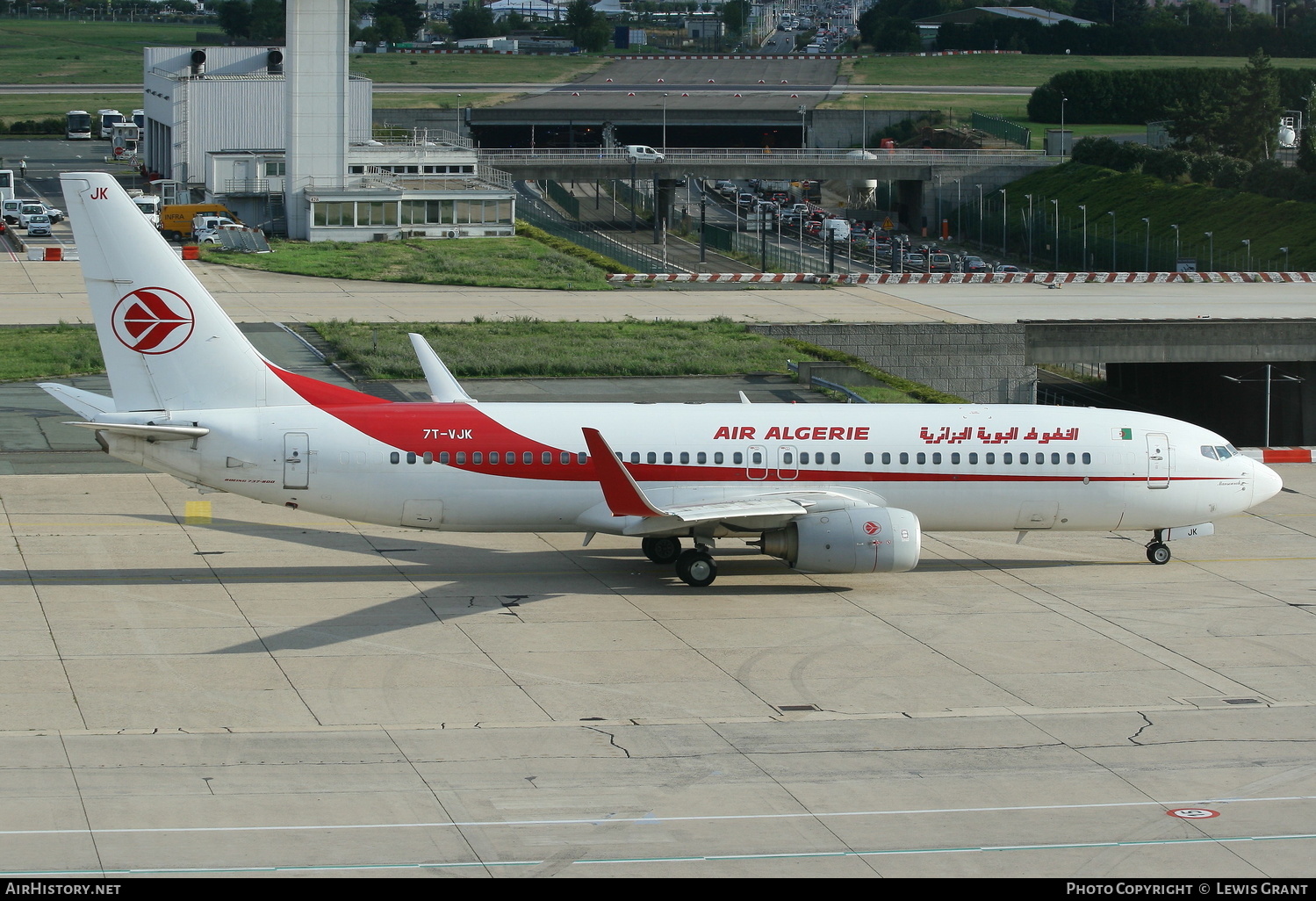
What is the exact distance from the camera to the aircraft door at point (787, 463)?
1377 inches

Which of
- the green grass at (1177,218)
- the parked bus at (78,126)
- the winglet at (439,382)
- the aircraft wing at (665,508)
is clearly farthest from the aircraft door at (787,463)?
the parked bus at (78,126)

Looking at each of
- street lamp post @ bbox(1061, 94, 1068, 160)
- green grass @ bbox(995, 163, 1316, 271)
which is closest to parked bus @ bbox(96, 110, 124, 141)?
green grass @ bbox(995, 163, 1316, 271)

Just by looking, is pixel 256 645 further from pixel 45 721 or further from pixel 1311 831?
pixel 1311 831

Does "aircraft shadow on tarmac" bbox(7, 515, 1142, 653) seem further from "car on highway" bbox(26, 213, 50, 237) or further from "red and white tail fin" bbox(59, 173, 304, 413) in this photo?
"car on highway" bbox(26, 213, 50, 237)

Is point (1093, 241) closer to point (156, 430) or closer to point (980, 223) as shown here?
point (980, 223)

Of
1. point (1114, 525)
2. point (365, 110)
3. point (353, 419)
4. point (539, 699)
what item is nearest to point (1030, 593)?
point (1114, 525)

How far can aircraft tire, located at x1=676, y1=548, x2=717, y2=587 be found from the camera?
34344 millimetres

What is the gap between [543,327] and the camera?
6869 cm

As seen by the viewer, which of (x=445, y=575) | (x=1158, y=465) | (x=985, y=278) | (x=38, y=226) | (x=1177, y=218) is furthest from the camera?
(x=1177, y=218)

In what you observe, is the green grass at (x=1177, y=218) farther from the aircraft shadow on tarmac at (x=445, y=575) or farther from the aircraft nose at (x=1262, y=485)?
the aircraft shadow on tarmac at (x=445, y=575)

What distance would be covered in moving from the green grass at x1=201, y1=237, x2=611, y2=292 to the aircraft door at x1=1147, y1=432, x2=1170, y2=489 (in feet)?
170

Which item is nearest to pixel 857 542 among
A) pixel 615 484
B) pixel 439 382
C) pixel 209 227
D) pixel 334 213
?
pixel 615 484

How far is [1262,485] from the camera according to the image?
3703 centimetres

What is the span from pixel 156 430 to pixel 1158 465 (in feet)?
73.7
